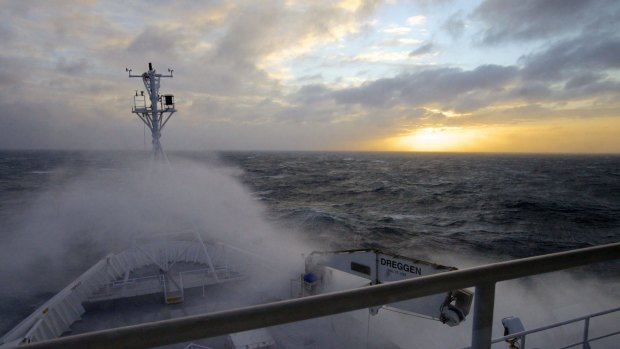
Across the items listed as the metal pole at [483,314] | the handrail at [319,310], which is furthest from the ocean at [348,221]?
the metal pole at [483,314]

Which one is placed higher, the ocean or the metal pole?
the metal pole

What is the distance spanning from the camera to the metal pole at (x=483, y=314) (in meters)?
1.67

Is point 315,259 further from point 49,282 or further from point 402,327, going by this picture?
point 49,282

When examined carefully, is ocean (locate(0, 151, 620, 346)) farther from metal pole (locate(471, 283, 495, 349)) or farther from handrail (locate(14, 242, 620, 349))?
metal pole (locate(471, 283, 495, 349))

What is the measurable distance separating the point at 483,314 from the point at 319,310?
2.87 ft

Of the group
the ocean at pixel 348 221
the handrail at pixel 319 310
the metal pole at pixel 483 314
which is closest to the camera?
the handrail at pixel 319 310

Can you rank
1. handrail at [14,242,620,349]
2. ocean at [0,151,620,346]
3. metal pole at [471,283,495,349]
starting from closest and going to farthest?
handrail at [14,242,620,349] < metal pole at [471,283,495,349] < ocean at [0,151,620,346]

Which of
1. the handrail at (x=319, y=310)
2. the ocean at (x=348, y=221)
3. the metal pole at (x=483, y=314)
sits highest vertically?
the handrail at (x=319, y=310)

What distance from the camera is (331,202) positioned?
47.3 metres

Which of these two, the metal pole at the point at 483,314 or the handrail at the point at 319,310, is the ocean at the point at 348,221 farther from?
the metal pole at the point at 483,314

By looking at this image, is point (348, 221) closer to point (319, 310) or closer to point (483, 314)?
point (483, 314)

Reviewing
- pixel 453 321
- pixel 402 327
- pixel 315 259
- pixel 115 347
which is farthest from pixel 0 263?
pixel 115 347

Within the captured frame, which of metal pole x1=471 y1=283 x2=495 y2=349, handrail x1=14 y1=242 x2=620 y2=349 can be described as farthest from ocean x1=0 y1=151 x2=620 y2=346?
metal pole x1=471 y1=283 x2=495 y2=349

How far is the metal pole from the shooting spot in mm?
1672
